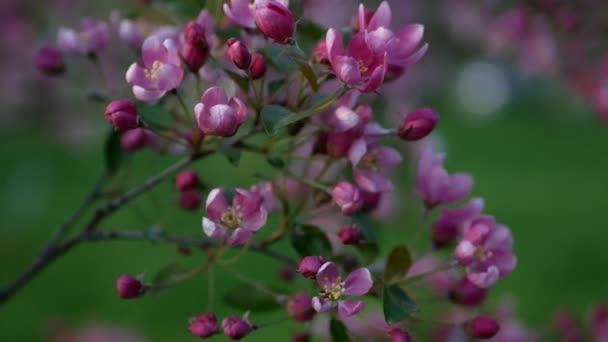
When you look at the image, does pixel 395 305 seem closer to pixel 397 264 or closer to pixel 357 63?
pixel 397 264

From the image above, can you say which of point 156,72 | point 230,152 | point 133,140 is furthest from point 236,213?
point 133,140

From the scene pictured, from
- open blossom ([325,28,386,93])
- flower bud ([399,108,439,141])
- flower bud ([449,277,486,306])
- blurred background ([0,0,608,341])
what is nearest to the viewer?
open blossom ([325,28,386,93])

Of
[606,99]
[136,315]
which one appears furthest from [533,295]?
[606,99]

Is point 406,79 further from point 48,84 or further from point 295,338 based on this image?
point 295,338

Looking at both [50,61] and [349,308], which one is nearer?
[349,308]

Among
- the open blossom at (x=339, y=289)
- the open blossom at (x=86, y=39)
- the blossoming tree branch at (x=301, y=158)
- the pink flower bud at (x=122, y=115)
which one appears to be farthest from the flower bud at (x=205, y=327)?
the open blossom at (x=86, y=39)

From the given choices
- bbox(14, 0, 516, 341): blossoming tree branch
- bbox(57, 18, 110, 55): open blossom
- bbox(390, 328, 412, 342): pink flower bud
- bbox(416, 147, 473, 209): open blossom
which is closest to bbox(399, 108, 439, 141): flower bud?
bbox(14, 0, 516, 341): blossoming tree branch

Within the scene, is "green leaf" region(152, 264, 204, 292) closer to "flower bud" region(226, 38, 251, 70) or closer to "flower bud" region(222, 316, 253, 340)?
"flower bud" region(222, 316, 253, 340)
